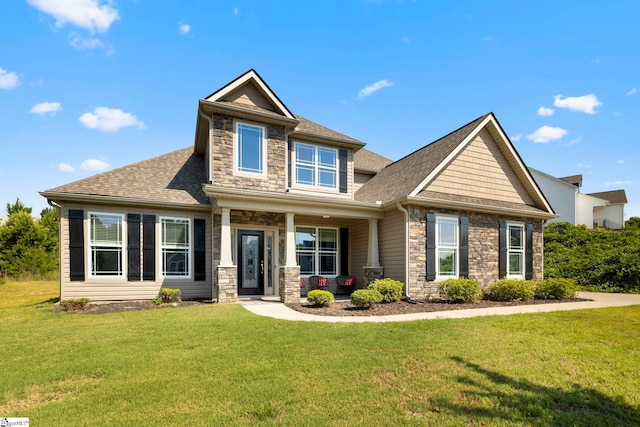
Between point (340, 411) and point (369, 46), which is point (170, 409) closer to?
point (340, 411)

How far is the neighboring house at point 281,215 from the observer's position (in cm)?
1025

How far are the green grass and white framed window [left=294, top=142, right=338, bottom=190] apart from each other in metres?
6.67

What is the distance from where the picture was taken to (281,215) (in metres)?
12.1

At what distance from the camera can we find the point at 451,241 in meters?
11.5

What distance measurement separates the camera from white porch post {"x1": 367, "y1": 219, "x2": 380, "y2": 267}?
466 inches

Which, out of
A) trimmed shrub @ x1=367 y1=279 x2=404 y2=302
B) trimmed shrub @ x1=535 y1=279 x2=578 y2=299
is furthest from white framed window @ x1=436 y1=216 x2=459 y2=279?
trimmed shrub @ x1=535 y1=279 x2=578 y2=299

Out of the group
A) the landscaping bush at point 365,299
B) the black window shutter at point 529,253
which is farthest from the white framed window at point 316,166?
the black window shutter at point 529,253

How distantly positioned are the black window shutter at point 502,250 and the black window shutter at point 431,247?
307cm

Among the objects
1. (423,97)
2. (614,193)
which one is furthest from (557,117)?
(614,193)

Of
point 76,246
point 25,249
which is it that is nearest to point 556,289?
point 76,246

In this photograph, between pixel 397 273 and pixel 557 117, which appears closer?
pixel 397 273

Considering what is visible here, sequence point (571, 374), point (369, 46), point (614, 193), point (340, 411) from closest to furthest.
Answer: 1. point (340, 411)
2. point (571, 374)
3. point (369, 46)
4. point (614, 193)

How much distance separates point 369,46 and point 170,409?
1250 centimetres

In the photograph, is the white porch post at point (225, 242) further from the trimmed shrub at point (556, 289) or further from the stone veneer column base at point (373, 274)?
the trimmed shrub at point (556, 289)
